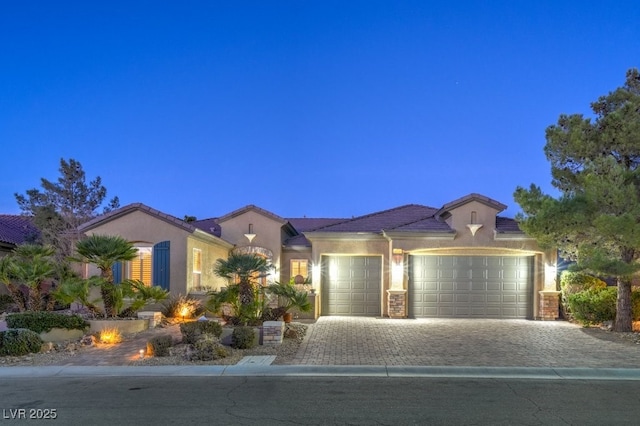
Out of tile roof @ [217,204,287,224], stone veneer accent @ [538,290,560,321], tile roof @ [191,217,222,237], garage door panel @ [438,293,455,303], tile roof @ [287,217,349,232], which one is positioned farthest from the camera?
tile roof @ [287,217,349,232]

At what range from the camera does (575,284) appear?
17.0 metres

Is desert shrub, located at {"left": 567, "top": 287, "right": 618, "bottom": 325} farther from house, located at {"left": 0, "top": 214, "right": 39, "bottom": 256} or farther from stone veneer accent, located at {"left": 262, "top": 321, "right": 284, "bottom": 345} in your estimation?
house, located at {"left": 0, "top": 214, "right": 39, "bottom": 256}

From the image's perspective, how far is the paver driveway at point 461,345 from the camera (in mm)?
10641

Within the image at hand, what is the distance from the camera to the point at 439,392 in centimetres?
814

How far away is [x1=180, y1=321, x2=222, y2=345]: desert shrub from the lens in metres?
11.5

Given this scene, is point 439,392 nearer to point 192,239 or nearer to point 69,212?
point 192,239

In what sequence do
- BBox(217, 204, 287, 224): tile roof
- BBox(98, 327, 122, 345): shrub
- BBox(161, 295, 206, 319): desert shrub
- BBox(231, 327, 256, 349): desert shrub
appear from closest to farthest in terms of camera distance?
BBox(231, 327, 256, 349): desert shrub, BBox(98, 327, 122, 345): shrub, BBox(161, 295, 206, 319): desert shrub, BBox(217, 204, 287, 224): tile roof

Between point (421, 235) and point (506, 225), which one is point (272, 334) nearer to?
point (421, 235)

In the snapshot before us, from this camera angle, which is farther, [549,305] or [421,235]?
[421,235]

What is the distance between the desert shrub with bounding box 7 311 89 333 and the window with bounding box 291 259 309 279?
28.6ft

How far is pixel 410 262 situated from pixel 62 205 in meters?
17.3

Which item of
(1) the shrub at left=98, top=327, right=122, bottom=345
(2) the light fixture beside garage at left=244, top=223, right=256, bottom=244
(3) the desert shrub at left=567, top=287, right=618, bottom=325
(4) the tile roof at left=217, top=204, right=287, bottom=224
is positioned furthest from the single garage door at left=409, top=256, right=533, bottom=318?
(1) the shrub at left=98, top=327, right=122, bottom=345

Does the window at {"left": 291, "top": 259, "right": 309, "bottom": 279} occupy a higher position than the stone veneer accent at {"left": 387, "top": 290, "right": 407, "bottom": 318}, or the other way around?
the window at {"left": 291, "top": 259, "right": 309, "bottom": 279}

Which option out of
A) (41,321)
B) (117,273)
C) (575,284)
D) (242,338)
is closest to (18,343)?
(41,321)
